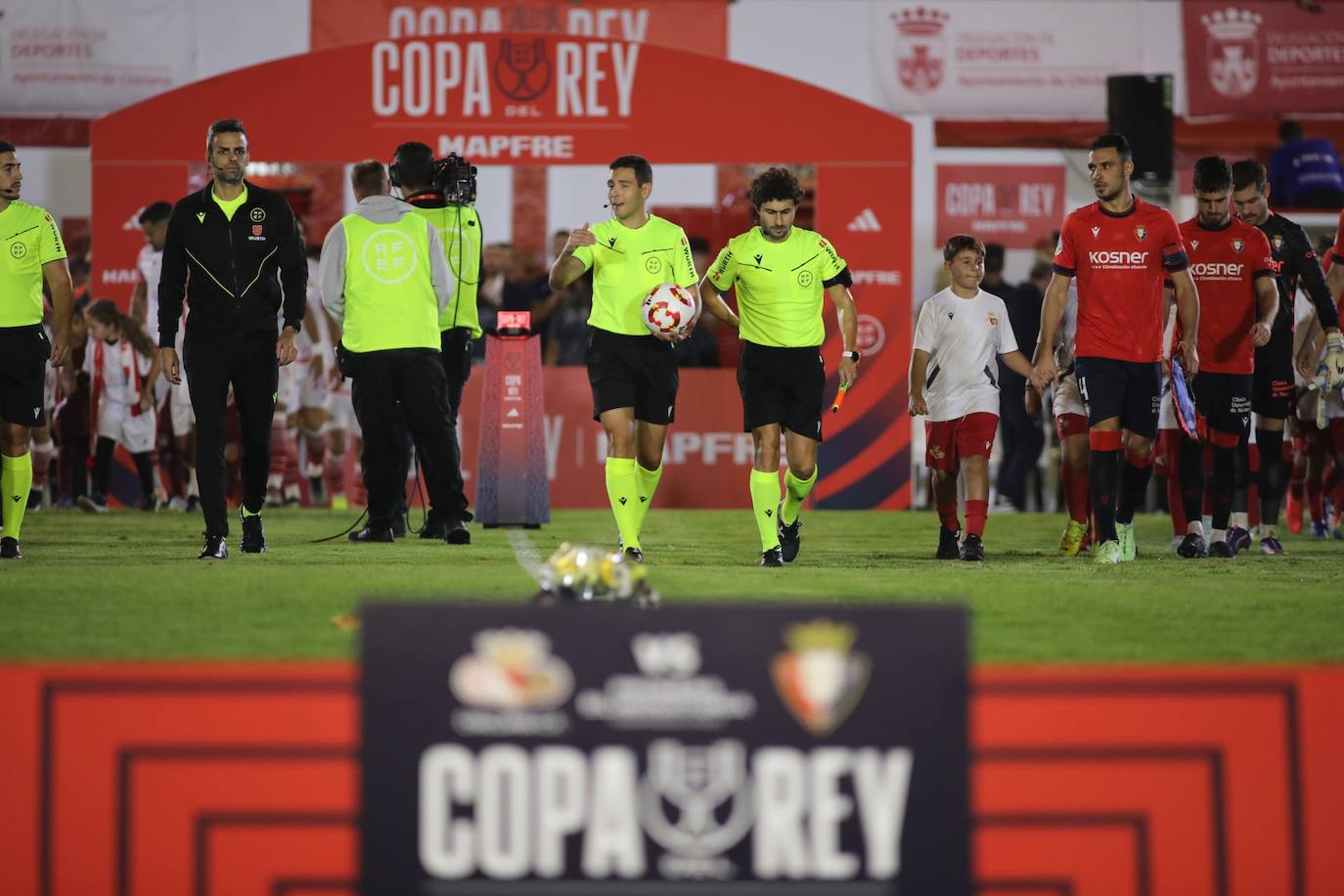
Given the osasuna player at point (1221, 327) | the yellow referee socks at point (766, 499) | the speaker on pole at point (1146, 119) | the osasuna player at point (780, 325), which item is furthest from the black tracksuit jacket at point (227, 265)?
the speaker on pole at point (1146, 119)

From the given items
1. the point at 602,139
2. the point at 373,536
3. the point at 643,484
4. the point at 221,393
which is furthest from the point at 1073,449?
the point at 602,139

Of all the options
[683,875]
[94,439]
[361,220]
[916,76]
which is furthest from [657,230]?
[916,76]

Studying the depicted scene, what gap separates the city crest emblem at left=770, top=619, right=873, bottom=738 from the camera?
3.63 meters

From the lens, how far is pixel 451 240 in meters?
10.8

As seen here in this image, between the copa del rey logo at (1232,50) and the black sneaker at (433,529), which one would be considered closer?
the black sneaker at (433,529)

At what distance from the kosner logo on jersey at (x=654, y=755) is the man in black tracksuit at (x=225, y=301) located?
18.1ft

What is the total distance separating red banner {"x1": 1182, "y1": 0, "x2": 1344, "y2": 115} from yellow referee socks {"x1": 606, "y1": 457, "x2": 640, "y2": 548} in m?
11.1

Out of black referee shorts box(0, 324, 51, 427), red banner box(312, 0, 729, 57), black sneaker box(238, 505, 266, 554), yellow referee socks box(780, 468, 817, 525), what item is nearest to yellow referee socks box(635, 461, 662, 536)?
yellow referee socks box(780, 468, 817, 525)

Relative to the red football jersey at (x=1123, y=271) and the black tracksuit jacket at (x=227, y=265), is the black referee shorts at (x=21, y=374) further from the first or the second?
the red football jersey at (x=1123, y=271)

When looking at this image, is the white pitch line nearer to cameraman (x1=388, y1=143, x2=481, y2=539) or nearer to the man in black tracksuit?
cameraman (x1=388, y1=143, x2=481, y2=539)

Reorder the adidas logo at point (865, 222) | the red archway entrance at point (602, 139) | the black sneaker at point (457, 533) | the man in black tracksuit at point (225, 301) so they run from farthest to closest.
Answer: the adidas logo at point (865, 222)
the red archway entrance at point (602, 139)
the black sneaker at point (457, 533)
the man in black tracksuit at point (225, 301)

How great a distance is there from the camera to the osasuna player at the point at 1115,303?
906 cm

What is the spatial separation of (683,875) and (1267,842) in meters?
1.61

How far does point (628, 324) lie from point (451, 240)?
2120 mm
